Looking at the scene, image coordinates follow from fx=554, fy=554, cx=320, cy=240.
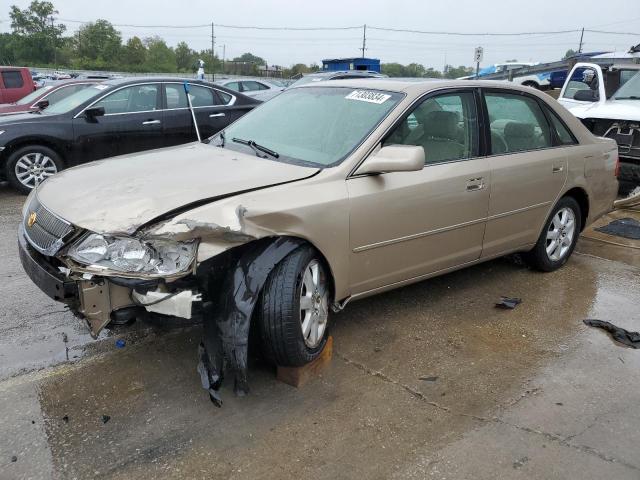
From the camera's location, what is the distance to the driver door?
3.34m

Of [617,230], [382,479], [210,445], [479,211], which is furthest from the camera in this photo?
[617,230]

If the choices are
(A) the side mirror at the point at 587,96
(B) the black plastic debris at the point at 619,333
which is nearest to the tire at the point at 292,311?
(B) the black plastic debris at the point at 619,333

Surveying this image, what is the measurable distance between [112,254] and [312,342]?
3.85ft

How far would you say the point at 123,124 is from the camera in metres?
7.72

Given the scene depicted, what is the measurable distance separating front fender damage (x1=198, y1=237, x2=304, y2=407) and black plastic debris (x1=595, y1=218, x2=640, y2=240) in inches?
200

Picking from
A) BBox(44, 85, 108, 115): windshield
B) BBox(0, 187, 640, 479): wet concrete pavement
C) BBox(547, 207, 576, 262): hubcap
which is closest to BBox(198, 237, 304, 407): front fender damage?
BBox(0, 187, 640, 479): wet concrete pavement

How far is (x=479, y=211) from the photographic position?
13.0ft

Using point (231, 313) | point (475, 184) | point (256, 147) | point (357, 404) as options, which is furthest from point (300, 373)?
point (475, 184)

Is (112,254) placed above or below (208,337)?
above

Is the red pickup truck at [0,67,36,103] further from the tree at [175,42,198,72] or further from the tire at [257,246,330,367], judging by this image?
the tree at [175,42,198,72]

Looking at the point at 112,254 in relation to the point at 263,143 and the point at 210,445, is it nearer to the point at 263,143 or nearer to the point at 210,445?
the point at 210,445

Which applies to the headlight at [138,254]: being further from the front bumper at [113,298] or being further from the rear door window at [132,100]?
the rear door window at [132,100]

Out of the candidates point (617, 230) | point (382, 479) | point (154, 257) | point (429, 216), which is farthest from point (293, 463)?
point (617, 230)

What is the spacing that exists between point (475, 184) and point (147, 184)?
2.22 metres
